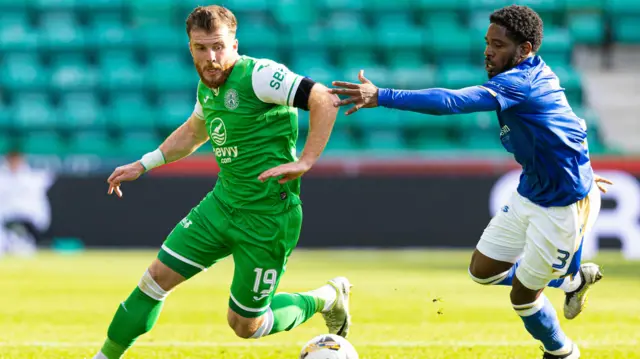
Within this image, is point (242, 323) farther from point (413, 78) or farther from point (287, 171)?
point (413, 78)

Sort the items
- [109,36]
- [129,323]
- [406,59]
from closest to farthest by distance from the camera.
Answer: [129,323]
[406,59]
[109,36]

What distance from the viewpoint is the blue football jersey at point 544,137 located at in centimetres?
532

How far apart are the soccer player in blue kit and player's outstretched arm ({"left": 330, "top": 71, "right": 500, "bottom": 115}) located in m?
0.12

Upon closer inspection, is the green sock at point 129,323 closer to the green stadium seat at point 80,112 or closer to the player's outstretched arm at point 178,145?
the player's outstretched arm at point 178,145

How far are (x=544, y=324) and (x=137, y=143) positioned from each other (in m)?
15.7

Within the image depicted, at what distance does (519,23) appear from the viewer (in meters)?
5.34

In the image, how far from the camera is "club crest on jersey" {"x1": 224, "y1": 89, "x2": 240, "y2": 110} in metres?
5.36

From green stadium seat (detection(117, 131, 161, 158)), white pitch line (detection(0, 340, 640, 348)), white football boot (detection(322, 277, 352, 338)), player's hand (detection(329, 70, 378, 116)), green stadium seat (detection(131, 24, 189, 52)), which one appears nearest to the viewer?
player's hand (detection(329, 70, 378, 116))

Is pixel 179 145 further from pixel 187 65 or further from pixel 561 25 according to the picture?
pixel 561 25

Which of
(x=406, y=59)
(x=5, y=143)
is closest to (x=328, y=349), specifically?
(x=406, y=59)

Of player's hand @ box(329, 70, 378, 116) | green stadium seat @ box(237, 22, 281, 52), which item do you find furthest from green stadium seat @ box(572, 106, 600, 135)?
player's hand @ box(329, 70, 378, 116)

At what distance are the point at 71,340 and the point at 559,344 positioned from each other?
3.54 metres

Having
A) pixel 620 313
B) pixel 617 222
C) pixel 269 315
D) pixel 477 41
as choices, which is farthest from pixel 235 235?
pixel 477 41

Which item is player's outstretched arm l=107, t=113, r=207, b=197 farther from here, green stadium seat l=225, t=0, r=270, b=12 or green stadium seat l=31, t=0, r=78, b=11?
green stadium seat l=31, t=0, r=78, b=11
